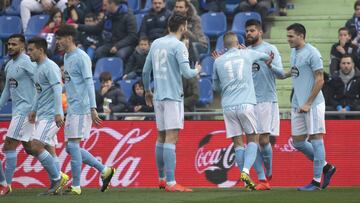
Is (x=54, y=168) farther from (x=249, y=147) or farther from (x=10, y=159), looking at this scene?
(x=249, y=147)

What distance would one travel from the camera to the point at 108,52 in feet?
76.3

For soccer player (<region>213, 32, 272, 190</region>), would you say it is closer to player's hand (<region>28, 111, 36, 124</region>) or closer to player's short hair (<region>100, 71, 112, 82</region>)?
player's hand (<region>28, 111, 36, 124</region>)

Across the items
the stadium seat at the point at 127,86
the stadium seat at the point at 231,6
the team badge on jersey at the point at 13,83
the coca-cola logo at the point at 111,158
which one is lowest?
the coca-cola logo at the point at 111,158

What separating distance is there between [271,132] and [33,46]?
144 inches

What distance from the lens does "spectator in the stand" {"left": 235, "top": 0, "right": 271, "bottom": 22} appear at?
74.7 ft

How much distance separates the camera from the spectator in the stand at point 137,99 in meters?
20.4

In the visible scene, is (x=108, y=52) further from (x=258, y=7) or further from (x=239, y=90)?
(x=239, y=90)

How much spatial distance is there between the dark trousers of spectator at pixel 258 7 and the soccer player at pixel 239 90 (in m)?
6.91

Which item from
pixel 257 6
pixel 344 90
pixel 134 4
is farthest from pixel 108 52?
pixel 344 90

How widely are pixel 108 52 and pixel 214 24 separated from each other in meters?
2.24

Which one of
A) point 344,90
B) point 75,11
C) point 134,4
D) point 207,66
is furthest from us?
point 134,4

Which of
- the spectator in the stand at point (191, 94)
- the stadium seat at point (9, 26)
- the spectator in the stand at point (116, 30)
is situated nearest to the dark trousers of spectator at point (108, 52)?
the spectator in the stand at point (116, 30)

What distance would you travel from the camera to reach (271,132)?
1653 cm

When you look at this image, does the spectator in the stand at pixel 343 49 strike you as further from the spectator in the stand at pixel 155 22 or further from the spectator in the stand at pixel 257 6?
the spectator in the stand at pixel 155 22
